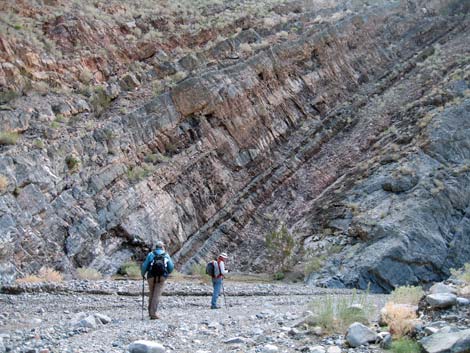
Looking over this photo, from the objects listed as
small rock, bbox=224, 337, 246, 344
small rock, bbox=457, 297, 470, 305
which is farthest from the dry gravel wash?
small rock, bbox=457, 297, 470, 305

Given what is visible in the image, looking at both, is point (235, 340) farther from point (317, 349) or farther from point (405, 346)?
point (405, 346)

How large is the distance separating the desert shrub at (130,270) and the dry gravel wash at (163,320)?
1828mm

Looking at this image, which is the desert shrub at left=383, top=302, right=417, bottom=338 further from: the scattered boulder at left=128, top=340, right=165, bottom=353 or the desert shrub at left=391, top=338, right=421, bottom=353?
the scattered boulder at left=128, top=340, right=165, bottom=353

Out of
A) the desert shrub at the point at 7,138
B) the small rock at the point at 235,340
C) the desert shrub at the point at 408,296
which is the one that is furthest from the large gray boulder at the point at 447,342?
the desert shrub at the point at 7,138

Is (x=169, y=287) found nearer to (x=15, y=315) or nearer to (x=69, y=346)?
(x=15, y=315)

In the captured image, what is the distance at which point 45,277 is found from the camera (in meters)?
13.9

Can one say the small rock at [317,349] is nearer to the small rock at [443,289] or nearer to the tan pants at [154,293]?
the small rock at [443,289]

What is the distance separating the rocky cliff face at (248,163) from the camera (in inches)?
656

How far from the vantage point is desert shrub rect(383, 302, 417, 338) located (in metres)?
6.64

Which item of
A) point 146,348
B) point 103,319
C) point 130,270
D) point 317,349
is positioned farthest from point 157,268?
point 130,270

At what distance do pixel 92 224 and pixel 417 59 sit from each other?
24302 mm

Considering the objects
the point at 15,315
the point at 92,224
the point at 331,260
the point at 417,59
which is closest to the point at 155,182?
the point at 92,224

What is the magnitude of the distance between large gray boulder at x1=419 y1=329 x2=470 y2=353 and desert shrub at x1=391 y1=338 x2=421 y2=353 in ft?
0.30

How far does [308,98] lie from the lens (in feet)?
93.8
